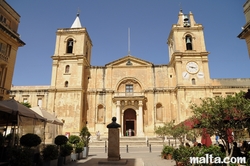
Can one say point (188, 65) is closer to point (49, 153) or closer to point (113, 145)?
point (113, 145)

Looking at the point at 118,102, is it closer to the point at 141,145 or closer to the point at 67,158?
the point at 141,145

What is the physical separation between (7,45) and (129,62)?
62.4ft

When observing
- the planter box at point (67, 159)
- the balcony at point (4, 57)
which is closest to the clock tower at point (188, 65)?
the planter box at point (67, 159)

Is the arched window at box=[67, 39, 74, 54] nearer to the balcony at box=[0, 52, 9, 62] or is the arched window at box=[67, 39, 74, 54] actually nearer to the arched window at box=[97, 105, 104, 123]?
the arched window at box=[97, 105, 104, 123]

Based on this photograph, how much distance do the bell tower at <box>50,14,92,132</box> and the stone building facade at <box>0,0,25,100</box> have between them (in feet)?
40.5

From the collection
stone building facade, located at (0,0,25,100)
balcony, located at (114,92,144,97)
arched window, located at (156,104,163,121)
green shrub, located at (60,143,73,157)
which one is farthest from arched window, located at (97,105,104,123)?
green shrub, located at (60,143,73,157)

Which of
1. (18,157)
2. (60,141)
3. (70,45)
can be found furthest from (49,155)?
(70,45)

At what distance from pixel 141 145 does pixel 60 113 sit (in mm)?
12692

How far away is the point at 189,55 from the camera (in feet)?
94.4

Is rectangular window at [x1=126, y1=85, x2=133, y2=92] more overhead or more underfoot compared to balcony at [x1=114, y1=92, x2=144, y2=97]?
more overhead

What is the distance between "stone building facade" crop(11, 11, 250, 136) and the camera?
1073 inches

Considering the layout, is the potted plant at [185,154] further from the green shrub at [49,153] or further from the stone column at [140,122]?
the stone column at [140,122]

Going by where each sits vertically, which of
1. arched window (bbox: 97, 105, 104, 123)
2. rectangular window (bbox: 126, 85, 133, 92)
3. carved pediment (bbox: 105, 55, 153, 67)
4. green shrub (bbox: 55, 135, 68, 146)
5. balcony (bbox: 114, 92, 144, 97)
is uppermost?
carved pediment (bbox: 105, 55, 153, 67)

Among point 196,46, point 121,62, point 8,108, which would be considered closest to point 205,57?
point 196,46
